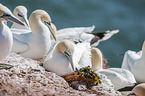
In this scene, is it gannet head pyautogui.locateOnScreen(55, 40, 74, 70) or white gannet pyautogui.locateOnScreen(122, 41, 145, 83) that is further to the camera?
white gannet pyautogui.locateOnScreen(122, 41, 145, 83)

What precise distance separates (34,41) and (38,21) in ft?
0.98

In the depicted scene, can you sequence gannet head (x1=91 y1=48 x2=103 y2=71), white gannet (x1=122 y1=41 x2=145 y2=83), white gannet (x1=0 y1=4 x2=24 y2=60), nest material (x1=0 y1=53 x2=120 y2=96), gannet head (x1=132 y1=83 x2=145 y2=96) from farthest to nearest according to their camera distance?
white gannet (x1=122 y1=41 x2=145 y2=83) < gannet head (x1=91 y1=48 x2=103 y2=71) < gannet head (x1=132 y1=83 x2=145 y2=96) < white gannet (x1=0 y1=4 x2=24 y2=60) < nest material (x1=0 y1=53 x2=120 y2=96)

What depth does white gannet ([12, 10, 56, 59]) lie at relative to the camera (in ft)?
15.0

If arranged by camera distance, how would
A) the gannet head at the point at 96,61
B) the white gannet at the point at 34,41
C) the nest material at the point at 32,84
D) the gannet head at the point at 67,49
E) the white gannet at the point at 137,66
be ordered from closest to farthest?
the nest material at the point at 32,84 < the gannet head at the point at 67,49 < the white gannet at the point at 34,41 < the gannet head at the point at 96,61 < the white gannet at the point at 137,66

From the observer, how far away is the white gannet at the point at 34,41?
4.59 metres

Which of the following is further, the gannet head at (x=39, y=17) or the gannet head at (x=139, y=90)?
the gannet head at (x=39, y=17)

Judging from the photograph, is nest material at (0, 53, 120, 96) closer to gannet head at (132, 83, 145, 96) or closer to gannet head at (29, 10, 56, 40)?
gannet head at (132, 83, 145, 96)

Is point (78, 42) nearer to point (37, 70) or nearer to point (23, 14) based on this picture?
point (23, 14)

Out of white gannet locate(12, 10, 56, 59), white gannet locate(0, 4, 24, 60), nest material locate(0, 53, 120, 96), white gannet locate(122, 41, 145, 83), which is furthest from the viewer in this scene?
white gannet locate(122, 41, 145, 83)

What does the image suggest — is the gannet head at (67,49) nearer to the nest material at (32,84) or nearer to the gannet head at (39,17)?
the nest material at (32,84)

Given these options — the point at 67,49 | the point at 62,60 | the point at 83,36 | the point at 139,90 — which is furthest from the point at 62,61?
the point at 83,36

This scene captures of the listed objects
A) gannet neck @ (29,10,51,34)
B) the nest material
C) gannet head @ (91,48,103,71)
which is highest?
gannet neck @ (29,10,51,34)

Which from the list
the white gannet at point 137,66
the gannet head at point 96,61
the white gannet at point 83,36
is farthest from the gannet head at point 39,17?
the white gannet at point 137,66

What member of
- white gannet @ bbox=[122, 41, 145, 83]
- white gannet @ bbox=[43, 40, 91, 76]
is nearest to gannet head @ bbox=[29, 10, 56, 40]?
white gannet @ bbox=[43, 40, 91, 76]
